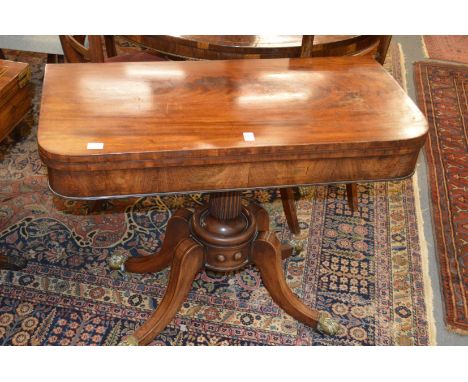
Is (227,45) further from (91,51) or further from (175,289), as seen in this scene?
(175,289)

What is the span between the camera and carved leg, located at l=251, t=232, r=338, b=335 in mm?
1889

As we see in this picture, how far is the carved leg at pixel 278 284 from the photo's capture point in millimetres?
1889

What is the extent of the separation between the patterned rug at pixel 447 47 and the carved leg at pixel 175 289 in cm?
332

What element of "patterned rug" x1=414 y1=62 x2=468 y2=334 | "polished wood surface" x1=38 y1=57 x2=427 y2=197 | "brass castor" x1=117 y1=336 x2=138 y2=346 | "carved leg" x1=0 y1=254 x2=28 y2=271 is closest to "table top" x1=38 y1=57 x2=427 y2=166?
"polished wood surface" x1=38 y1=57 x2=427 y2=197

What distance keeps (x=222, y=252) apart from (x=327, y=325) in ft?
1.66

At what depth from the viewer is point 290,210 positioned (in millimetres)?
2445

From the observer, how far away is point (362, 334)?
205 cm

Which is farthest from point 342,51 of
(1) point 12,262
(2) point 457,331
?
(1) point 12,262

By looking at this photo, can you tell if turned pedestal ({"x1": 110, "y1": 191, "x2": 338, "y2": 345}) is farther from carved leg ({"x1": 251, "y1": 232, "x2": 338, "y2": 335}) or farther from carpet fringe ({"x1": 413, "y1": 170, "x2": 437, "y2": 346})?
carpet fringe ({"x1": 413, "y1": 170, "x2": 437, "y2": 346})

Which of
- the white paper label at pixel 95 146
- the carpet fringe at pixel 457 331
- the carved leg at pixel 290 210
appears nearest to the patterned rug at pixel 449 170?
the carpet fringe at pixel 457 331

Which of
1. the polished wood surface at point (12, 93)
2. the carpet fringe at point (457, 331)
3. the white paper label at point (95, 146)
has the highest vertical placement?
the white paper label at point (95, 146)

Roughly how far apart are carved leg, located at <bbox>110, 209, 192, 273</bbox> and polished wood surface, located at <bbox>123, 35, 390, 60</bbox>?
60 centimetres

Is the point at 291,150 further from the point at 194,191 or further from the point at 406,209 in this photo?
the point at 406,209

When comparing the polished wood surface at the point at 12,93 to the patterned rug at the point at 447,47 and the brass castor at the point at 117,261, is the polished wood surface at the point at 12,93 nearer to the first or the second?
the brass castor at the point at 117,261
